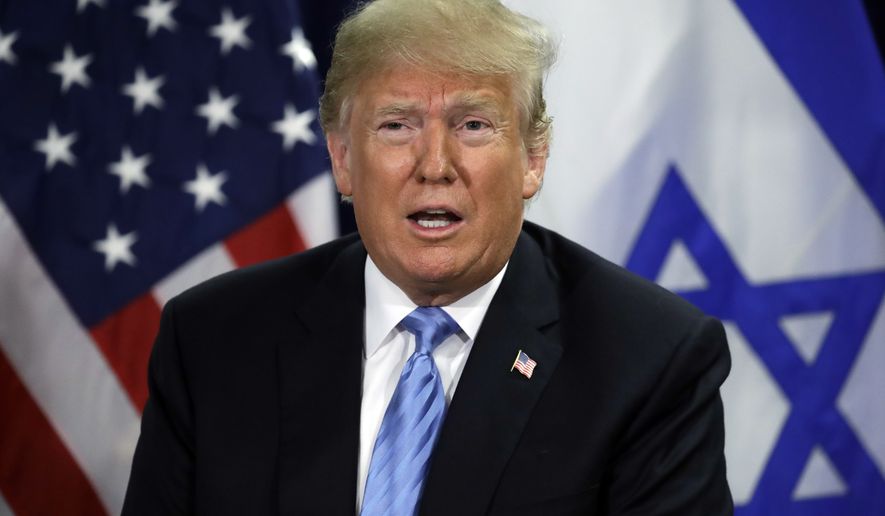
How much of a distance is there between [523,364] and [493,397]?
0.27 ft

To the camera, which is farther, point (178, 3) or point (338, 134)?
point (178, 3)

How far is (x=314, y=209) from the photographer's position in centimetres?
280

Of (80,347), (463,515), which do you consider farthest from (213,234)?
(463,515)

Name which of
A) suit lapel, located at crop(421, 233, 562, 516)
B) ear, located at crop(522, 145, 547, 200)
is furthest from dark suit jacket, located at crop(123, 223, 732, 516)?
ear, located at crop(522, 145, 547, 200)

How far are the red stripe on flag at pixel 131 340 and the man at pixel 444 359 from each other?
2.66 ft

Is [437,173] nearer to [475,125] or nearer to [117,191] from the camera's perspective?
[475,125]

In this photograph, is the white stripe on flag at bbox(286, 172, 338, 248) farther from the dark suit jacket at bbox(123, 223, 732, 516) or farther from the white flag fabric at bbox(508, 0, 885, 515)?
the dark suit jacket at bbox(123, 223, 732, 516)

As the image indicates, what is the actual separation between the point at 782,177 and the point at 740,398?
22.1 inches

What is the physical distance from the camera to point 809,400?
2.75m

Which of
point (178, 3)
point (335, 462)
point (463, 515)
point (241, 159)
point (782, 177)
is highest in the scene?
point (178, 3)

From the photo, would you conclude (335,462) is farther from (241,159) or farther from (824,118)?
(824,118)

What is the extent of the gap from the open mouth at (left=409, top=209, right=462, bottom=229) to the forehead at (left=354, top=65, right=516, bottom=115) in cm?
17

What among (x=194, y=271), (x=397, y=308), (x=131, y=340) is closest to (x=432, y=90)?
(x=397, y=308)

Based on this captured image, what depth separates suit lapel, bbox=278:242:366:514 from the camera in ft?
5.75
